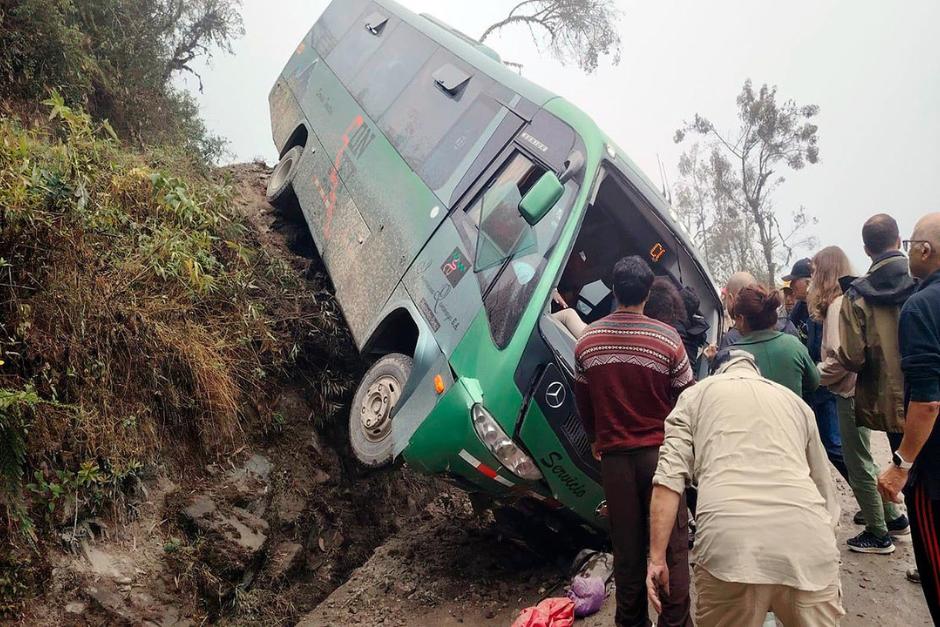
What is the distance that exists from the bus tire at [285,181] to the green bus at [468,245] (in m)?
0.09

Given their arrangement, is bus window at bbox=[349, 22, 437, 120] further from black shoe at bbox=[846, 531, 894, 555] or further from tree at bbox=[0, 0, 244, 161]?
black shoe at bbox=[846, 531, 894, 555]

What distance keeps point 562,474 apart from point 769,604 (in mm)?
1495

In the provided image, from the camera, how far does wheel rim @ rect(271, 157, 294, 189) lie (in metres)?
6.54

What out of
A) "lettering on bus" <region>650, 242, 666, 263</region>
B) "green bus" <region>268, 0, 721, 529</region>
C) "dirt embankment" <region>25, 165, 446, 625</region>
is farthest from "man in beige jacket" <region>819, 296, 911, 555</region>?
"dirt embankment" <region>25, 165, 446, 625</region>

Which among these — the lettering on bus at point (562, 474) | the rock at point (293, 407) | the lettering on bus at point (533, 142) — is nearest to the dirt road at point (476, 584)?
the lettering on bus at point (562, 474)

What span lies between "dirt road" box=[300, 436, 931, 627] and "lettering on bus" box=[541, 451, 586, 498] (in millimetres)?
757

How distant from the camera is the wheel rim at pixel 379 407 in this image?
12.6ft

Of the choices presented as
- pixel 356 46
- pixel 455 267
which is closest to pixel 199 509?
pixel 455 267

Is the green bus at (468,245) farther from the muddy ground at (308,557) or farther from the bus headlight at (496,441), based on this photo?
the muddy ground at (308,557)

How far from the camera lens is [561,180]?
12.1 feet

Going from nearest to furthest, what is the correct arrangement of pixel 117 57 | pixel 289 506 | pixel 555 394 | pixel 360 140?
pixel 555 394
pixel 289 506
pixel 360 140
pixel 117 57

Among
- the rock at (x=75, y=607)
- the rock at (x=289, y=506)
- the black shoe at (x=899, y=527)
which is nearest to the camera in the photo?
the rock at (x=75, y=607)

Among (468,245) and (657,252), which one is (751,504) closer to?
(468,245)

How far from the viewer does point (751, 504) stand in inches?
72.7
